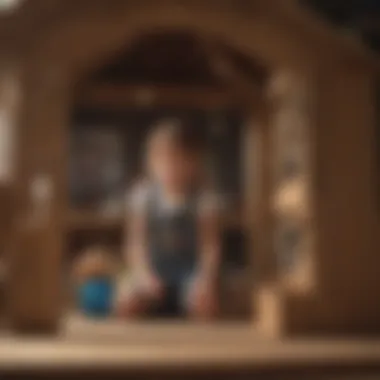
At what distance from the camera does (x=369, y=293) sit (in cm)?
79

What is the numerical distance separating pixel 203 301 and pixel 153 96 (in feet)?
0.74

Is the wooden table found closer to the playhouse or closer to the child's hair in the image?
the playhouse

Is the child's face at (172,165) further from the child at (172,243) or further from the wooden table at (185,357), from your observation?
the wooden table at (185,357)

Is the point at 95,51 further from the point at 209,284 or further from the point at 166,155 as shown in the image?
the point at 209,284

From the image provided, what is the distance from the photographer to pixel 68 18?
0.78 m

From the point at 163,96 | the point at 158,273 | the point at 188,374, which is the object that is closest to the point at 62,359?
the point at 188,374

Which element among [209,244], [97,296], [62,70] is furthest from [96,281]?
[62,70]

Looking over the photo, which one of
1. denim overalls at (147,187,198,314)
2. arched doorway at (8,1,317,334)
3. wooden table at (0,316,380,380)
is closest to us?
wooden table at (0,316,380,380)

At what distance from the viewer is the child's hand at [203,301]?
86 centimetres

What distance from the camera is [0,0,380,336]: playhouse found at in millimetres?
771

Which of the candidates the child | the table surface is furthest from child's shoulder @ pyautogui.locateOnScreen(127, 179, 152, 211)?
the table surface

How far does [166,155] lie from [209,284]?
0.46 ft

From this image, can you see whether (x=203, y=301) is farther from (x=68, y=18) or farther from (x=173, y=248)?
(x=68, y=18)

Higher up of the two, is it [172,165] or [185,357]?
[172,165]
